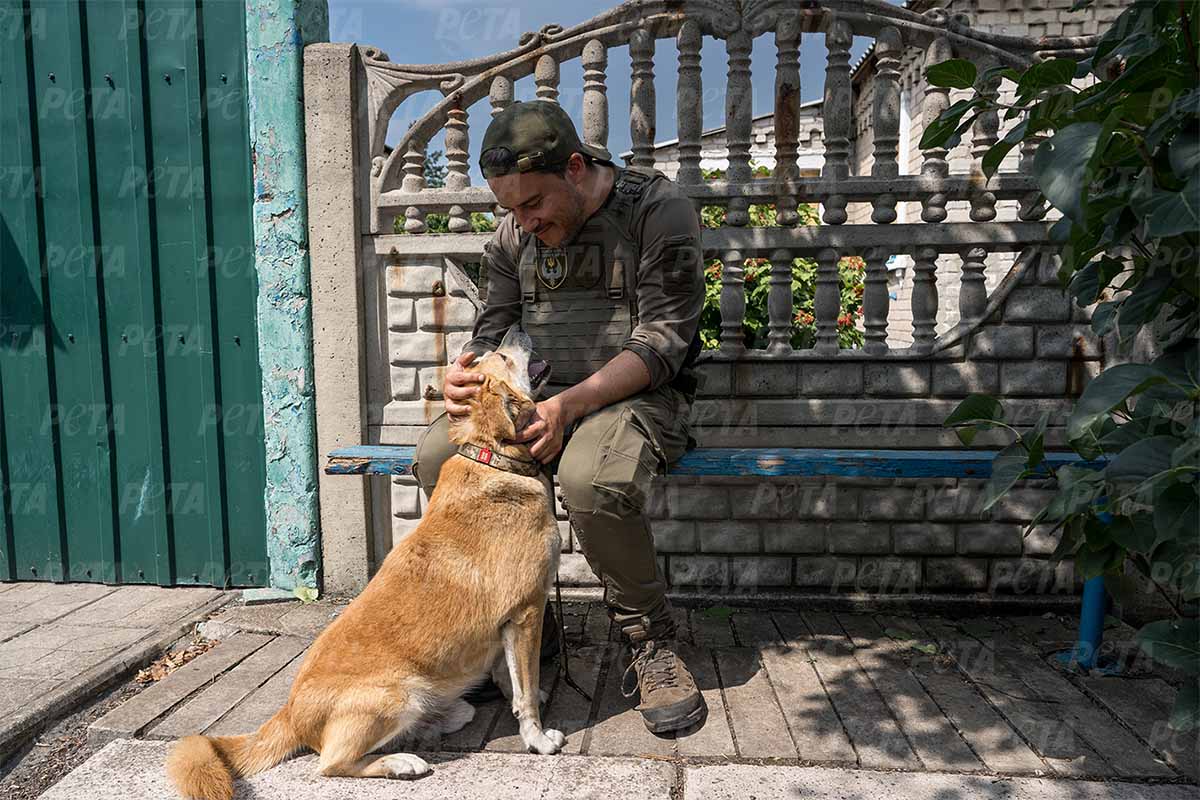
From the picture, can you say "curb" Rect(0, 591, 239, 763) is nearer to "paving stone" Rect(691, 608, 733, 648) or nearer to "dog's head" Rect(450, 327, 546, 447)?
"dog's head" Rect(450, 327, 546, 447)

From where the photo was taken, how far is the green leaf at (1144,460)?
2.21 metres

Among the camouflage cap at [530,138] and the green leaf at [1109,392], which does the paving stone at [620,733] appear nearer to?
the green leaf at [1109,392]

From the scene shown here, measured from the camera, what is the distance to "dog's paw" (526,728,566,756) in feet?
9.04

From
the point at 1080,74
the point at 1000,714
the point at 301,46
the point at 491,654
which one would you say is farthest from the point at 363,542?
the point at 1080,74

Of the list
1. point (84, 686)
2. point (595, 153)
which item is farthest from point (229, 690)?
point (595, 153)

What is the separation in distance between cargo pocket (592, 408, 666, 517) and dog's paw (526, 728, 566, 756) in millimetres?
826

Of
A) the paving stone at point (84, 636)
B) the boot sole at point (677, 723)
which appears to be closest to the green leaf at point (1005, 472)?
the boot sole at point (677, 723)

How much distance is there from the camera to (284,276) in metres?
4.26

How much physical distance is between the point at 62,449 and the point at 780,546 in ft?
13.6

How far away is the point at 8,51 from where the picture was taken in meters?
4.29

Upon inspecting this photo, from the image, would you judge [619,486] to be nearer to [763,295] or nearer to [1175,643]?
[1175,643]

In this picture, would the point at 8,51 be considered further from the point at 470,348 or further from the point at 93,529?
the point at 470,348

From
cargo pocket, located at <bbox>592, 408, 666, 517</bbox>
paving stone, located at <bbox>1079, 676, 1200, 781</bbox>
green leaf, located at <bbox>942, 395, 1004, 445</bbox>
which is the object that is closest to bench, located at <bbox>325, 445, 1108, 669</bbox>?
paving stone, located at <bbox>1079, 676, 1200, 781</bbox>

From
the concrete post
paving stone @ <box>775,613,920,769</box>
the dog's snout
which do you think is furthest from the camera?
the concrete post
